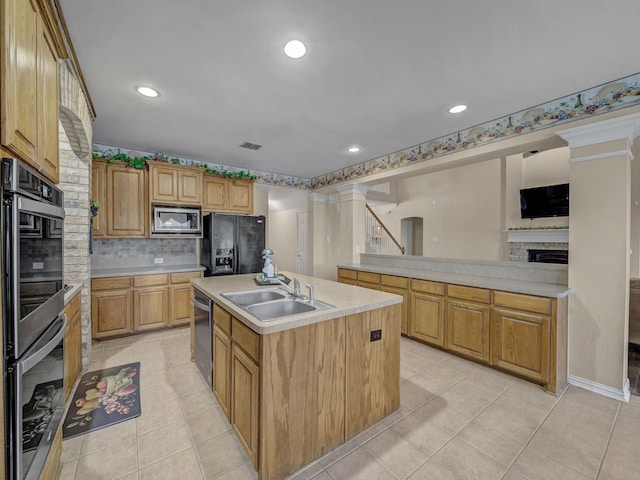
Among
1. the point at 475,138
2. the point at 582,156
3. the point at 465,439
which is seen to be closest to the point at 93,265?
the point at 465,439

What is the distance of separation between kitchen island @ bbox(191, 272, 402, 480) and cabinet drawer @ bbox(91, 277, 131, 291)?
219 centimetres

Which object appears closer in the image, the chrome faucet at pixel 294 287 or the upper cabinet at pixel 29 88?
the upper cabinet at pixel 29 88

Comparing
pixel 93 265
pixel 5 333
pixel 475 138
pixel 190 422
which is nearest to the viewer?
pixel 5 333

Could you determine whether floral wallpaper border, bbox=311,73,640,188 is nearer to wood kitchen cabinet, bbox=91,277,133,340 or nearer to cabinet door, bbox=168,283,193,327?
cabinet door, bbox=168,283,193,327

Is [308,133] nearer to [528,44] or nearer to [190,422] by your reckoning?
[528,44]

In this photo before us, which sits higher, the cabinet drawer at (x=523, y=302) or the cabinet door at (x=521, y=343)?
the cabinet drawer at (x=523, y=302)

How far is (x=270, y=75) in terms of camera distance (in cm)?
217

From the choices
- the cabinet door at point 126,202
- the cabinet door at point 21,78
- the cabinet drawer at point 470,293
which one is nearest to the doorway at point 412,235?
the cabinet drawer at point 470,293

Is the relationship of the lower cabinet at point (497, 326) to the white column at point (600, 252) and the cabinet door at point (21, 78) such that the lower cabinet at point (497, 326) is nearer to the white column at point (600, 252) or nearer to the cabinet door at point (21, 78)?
the white column at point (600, 252)

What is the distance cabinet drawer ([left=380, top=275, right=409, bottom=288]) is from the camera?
3.56 meters

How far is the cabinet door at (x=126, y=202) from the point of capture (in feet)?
12.0

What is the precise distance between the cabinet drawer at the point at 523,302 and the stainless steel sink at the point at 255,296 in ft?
6.66

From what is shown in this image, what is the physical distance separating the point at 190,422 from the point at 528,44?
3.42 meters

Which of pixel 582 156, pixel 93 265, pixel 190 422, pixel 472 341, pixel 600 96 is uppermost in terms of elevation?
pixel 600 96
